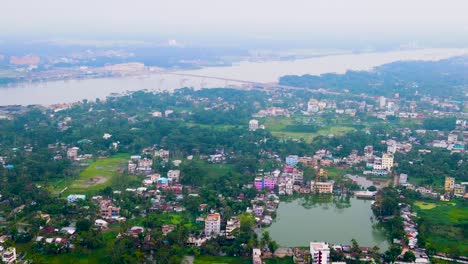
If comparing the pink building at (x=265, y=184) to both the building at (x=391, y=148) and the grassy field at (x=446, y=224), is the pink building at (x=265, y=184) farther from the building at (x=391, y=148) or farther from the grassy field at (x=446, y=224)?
the building at (x=391, y=148)

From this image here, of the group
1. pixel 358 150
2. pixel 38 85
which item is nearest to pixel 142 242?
pixel 358 150

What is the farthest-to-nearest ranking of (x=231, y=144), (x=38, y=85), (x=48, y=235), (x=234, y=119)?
(x=38, y=85) < (x=234, y=119) < (x=231, y=144) < (x=48, y=235)

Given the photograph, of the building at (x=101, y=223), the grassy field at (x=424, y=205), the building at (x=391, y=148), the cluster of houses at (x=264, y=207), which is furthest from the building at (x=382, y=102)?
the building at (x=101, y=223)

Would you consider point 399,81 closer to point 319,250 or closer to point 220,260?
point 319,250

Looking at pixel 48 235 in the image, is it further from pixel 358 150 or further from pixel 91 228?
pixel 358 150

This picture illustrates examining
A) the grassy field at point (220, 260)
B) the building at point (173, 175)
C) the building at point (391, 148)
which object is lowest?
the grassy field at point (220, 260)

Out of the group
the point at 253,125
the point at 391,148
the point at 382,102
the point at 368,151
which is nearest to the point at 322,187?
the point at 368,151

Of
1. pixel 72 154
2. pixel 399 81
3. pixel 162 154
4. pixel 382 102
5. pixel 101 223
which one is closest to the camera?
pixel 101 223
